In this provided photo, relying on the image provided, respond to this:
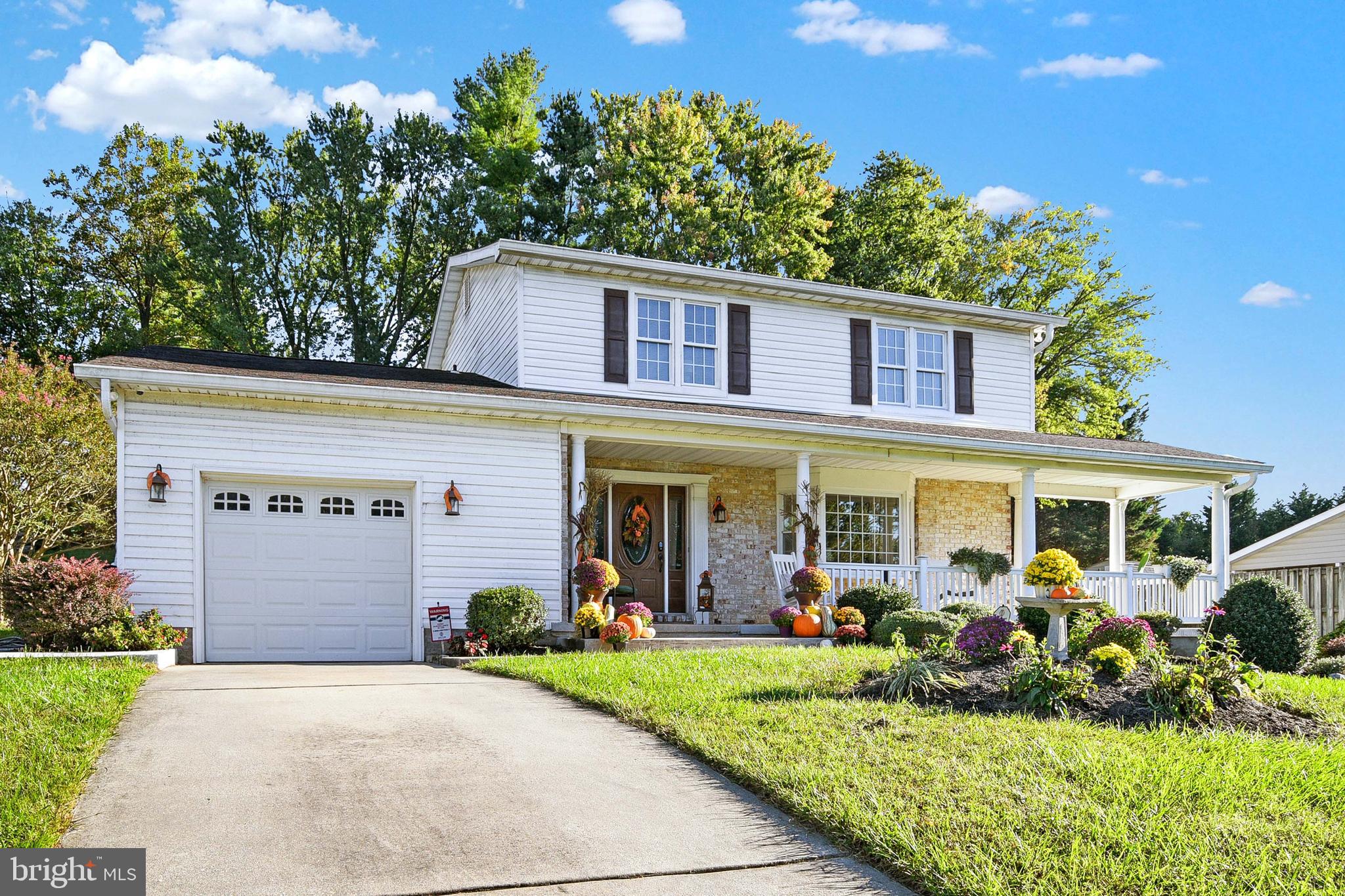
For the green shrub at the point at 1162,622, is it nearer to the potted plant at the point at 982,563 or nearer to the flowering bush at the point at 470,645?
the potted plant at the point at 982,563

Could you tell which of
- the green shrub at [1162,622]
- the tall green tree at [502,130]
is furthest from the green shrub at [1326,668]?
the tall green tree at [502,130]

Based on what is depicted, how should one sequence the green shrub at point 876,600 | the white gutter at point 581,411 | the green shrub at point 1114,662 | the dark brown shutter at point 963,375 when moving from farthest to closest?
the dark brown shutter at point 963,375
the green shrub at point 876,600
the white gutter at point 581,411
the green shrub at point 1114,662

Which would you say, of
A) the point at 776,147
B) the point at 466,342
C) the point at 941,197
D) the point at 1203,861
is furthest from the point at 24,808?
the point at 941,197

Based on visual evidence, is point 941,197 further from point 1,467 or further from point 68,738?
point 68,738

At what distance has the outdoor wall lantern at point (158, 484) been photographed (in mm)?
12031

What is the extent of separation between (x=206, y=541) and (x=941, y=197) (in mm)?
24883

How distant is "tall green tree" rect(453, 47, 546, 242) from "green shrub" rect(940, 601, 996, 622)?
1702 centimetres

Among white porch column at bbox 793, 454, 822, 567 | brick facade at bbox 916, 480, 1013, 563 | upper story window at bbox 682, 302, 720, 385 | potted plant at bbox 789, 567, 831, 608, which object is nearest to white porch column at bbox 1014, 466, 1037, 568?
brick facade at bbox 916, 480, 1013, 563

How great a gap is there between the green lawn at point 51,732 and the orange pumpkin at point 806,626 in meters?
7.91

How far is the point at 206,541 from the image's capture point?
1256 centimetres

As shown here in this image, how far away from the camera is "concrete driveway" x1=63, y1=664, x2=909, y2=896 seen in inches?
178

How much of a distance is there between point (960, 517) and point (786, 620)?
226 inches

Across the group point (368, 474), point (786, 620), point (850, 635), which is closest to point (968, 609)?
point (850, 635)

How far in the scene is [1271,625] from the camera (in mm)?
12742
